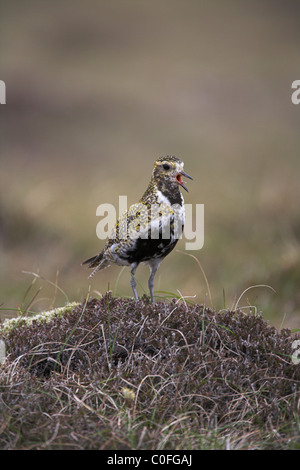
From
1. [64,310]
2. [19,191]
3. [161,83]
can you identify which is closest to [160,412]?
[64,310]

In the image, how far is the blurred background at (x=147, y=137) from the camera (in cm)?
1326

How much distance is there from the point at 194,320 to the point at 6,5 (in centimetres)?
3692

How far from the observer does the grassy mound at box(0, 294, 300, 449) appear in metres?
4.30

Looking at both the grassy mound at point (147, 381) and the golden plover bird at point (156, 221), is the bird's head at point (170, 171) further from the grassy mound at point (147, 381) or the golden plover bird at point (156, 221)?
the grassy mound at point (147, 381)

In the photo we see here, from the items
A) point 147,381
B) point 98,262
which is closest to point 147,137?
point 98,262

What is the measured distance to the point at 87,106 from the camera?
24969 millimetres

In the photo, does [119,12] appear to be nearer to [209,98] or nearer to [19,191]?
[209,98]

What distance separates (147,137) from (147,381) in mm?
18656

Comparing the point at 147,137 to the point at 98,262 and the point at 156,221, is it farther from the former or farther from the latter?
the point at 156,221

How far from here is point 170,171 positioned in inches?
238

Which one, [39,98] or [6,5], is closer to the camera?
[39,98]

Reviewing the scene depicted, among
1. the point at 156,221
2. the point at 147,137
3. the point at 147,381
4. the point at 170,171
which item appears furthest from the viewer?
the point at 147,137

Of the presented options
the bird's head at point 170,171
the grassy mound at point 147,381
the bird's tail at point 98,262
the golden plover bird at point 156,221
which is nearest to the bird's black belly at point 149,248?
the golden plover bird at point 156,221
